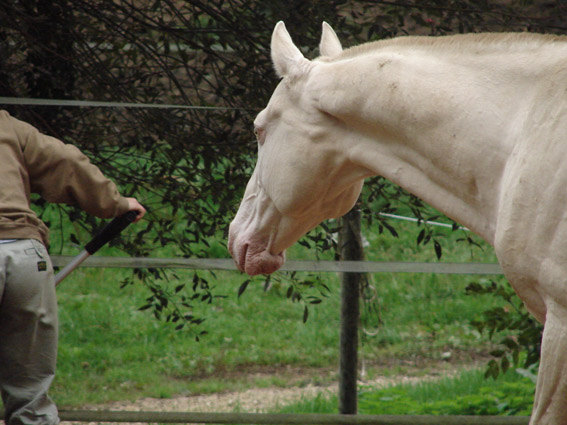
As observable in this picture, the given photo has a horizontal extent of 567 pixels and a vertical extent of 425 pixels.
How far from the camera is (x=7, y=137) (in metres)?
3.23

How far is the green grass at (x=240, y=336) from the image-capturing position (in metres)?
5.82

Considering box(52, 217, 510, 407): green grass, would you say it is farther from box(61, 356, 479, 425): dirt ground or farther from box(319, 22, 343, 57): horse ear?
box(319, 22, 343, 57): horse ear

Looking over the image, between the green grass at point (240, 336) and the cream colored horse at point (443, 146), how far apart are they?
289 centimetres

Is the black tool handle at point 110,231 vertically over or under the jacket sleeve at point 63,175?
under

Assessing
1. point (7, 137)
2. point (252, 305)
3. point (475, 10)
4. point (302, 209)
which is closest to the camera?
point (302, 209)

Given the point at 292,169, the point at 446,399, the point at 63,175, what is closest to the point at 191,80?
the point at 63,175

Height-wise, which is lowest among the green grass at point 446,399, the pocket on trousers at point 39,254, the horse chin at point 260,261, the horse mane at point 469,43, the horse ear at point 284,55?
the green grass at point 446,399

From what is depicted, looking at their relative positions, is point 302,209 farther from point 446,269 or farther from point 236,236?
point 446,269

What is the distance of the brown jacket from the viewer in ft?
10.4

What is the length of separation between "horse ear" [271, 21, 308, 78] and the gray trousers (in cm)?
126

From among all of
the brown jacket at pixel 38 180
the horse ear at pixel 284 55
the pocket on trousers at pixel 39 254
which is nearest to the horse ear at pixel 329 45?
the horse ear at pixel 284 55

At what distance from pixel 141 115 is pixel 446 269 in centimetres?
191

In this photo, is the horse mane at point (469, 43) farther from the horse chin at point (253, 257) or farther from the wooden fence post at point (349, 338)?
the wooden fence post at point (349, 338)

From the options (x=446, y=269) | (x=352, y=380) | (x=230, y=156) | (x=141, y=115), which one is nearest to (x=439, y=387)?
(x=352, y=380)
